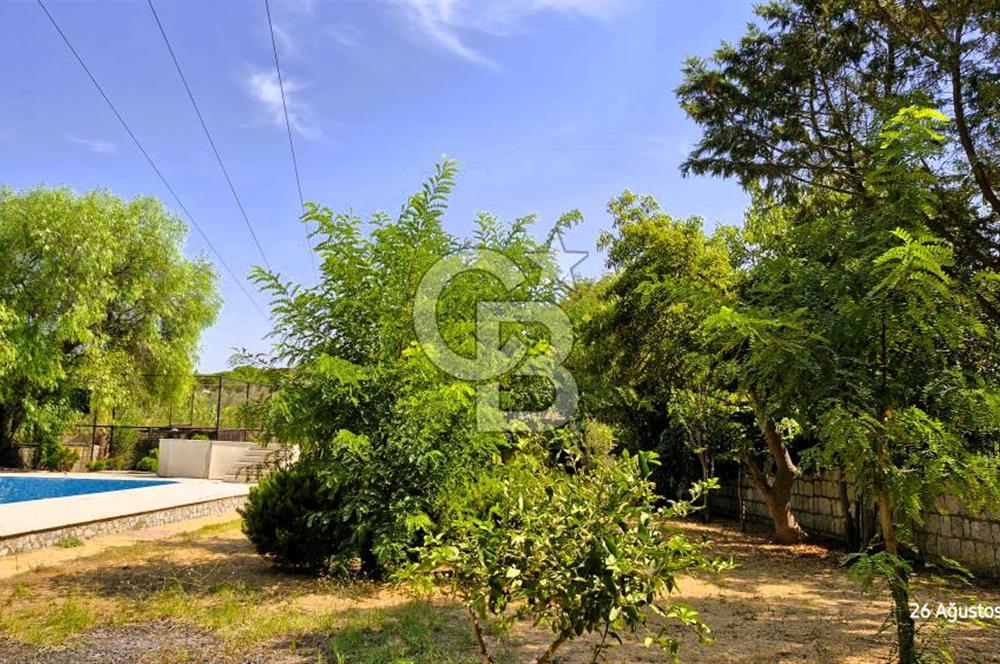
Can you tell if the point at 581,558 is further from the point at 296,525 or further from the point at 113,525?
the point at 113,525

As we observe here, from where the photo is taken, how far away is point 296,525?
676cm

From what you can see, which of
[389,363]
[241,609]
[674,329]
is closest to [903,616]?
[241,609]

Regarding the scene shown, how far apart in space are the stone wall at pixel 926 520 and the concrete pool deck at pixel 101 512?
9.89 m

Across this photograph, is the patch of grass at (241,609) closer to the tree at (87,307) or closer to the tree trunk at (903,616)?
the tree trunk at (903,616)

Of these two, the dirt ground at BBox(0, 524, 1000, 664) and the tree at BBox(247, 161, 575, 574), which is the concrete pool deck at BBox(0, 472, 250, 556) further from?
the tree at BBox(247, 161, 575, 574)

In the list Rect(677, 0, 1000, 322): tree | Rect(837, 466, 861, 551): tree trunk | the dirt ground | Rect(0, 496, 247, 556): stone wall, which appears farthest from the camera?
Rect(837, 466, 861, 551): tree trunk

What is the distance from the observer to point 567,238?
779 centimetres

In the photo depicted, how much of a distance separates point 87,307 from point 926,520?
2198 centimetres

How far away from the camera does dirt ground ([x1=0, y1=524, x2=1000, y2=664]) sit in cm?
418

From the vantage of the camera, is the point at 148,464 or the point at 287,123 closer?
the point at 287,123

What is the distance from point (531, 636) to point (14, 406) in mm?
22003

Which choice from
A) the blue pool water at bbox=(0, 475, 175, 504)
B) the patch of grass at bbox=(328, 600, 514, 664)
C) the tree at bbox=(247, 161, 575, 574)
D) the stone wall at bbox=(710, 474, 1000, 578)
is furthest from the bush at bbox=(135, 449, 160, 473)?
the patch of grass at bbox=(328, 600, 514, 664)

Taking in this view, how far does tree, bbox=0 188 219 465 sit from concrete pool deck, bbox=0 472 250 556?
743cm

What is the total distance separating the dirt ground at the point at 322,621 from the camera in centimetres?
418
